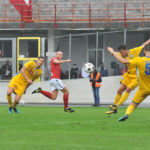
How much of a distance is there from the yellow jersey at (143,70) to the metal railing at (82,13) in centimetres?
2208

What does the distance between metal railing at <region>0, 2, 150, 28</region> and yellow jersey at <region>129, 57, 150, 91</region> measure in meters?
22.1

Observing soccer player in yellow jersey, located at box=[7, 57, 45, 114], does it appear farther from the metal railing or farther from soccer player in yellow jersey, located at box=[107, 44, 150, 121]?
the metal railing

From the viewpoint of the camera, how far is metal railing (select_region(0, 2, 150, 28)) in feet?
111

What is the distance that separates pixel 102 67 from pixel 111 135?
71.9 ft

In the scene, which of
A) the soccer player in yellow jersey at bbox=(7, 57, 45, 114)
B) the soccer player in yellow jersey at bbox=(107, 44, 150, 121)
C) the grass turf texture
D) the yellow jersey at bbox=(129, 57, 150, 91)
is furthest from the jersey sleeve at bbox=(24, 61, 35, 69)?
the yellow jersey at bbox=(129, 57, 150, 91)

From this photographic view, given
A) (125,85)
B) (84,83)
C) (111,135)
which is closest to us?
(111,135)

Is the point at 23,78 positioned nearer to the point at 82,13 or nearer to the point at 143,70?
the point at 143,70

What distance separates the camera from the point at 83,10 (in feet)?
116

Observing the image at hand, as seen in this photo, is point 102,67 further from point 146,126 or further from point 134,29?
point 146,126

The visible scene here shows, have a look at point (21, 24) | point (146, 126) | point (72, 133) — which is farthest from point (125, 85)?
point (21, 24)

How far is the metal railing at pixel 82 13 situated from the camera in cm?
3375

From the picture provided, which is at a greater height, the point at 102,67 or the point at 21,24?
the point at 21,24

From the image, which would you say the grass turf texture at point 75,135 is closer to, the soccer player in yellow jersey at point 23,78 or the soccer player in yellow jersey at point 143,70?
the soccer player in yellow jersey at point 143,70

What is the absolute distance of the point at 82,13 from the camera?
116 ft
